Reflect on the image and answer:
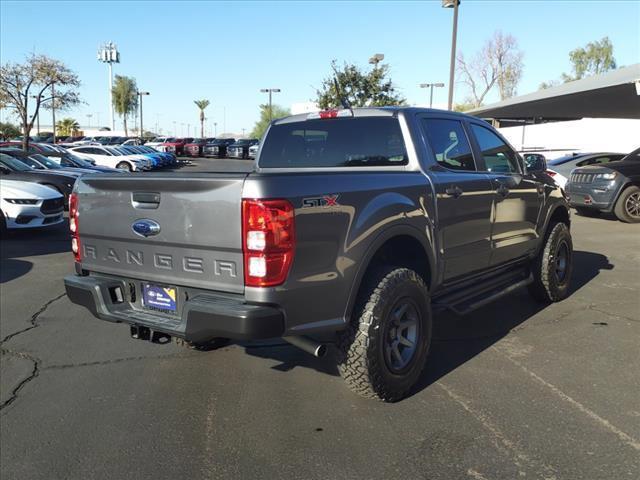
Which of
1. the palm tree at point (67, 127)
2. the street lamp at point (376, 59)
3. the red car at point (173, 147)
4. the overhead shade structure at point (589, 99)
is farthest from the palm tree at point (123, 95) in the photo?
the overhead shade structure at point (589, 99)

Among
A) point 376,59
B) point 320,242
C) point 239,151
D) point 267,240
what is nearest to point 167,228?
point 267,240

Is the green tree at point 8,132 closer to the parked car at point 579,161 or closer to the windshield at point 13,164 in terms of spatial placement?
the windshield at point 13,164

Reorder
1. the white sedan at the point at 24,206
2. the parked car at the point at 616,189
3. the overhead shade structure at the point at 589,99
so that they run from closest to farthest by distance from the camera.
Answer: the white sedan at the point at 24,206 → the parked car at the point at 616,189 → the overhead shade structure at the point at 589,99

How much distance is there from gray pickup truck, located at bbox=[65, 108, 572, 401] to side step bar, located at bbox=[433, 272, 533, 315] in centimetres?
2

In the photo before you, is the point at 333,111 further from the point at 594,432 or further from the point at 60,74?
the point at 60,74

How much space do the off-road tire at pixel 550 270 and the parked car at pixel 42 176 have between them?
10.9 meters

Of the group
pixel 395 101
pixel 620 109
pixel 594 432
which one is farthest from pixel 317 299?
pixel 395 101

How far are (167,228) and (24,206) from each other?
7962 millimetres

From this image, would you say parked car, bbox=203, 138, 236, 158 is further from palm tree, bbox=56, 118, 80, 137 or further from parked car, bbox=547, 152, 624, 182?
palm tree, bbox=56, 118, 80, 137

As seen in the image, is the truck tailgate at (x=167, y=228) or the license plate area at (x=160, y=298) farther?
the license plate area at (x=160, y=298)

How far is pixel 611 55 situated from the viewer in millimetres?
72125

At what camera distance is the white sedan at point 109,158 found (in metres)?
26.5

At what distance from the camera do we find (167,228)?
3088 mm

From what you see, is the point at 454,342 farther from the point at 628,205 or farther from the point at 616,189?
the point at 628,205
